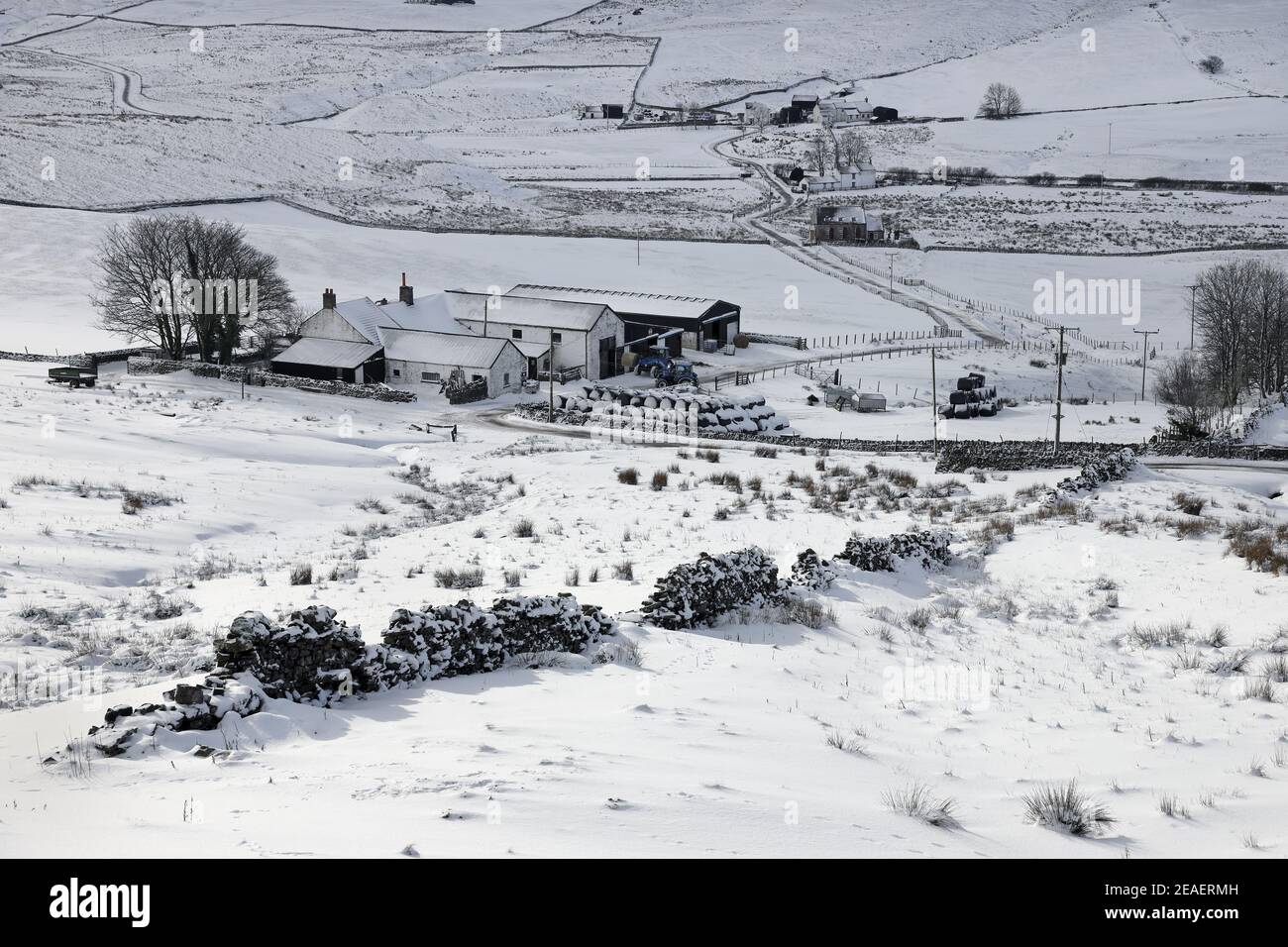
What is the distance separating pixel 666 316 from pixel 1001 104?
402ft

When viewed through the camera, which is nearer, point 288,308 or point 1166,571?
point 1166,571

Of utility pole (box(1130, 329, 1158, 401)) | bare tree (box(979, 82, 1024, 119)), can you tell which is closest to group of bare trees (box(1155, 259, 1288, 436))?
utility pole (box(1130, 329, 1158, 401))

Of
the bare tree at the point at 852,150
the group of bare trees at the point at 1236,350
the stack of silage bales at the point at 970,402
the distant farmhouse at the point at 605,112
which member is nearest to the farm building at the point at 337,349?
the stack of silage bales at the point at 970,402

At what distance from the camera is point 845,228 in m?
103

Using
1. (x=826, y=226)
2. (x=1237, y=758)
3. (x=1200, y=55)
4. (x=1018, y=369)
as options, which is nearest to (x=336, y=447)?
(x=1237, y=758)

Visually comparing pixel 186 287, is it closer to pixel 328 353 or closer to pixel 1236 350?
pixel 328 353

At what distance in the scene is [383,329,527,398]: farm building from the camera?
184 feet

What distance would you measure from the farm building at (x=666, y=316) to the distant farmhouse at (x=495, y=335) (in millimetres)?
60

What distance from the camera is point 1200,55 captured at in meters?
192

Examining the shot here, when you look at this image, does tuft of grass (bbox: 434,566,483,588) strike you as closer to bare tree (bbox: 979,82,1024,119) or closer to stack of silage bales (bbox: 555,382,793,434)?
stack of silage bales (bbox: 555,382,793,434)

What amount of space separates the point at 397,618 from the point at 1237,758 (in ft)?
30.4

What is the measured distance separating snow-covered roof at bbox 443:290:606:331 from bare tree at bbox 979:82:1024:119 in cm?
12429

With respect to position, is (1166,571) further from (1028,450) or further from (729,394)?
(729,394)

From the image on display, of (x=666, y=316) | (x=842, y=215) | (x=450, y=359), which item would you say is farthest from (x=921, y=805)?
(x=842, y=215)
